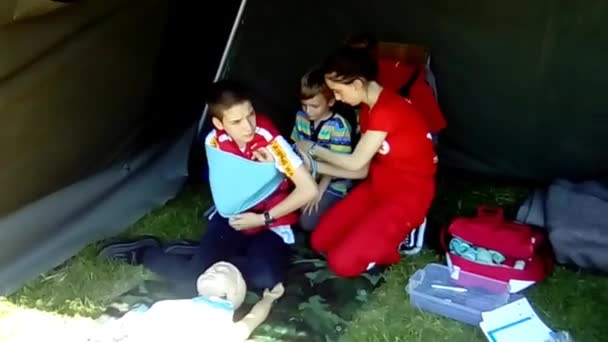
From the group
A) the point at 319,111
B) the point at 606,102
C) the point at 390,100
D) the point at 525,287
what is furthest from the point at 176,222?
the point at 606,102

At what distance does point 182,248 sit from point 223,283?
17.5 inches

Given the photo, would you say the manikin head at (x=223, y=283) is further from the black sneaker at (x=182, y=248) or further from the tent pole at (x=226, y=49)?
the tent pole at (x=226, y=49)

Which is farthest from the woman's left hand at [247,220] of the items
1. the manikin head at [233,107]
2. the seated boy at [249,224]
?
the manikin head at [233,107]

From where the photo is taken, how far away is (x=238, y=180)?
2697mm

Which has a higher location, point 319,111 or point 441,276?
point 319,111

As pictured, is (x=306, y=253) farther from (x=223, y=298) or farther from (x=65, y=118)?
(x=65, y=118)

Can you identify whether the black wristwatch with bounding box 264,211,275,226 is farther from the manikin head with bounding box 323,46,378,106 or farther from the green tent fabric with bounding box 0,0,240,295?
the green tent fabric with bounding box 0,0,240,295

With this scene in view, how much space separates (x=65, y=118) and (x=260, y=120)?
58 cm

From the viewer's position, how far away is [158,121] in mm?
3229

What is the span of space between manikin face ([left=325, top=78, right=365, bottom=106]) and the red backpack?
19.3 inches

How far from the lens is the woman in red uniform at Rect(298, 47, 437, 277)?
8.70 feet

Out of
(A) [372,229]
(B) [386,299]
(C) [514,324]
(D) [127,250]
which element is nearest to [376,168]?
(A) [372,229]

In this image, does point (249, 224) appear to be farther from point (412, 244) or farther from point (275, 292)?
point (412, 244)

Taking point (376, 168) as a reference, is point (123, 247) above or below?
below
